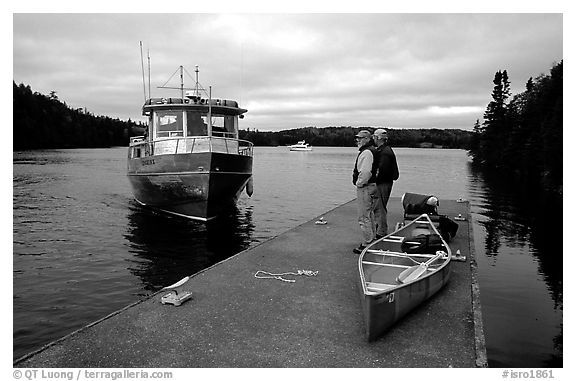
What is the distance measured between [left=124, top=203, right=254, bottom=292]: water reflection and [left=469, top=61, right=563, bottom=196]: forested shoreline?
22.7 metres

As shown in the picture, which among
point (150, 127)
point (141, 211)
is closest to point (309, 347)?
point (150, 127)

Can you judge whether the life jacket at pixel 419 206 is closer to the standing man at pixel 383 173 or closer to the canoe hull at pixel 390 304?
the standing man at pixel 383 173

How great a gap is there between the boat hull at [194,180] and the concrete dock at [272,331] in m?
8.67

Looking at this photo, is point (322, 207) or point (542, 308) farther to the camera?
point (322, 207)

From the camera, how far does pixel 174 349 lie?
4.04 meters

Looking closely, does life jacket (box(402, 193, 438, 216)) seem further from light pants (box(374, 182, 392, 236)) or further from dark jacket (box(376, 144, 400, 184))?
dark jacket (box(376, 144, 400, 184))

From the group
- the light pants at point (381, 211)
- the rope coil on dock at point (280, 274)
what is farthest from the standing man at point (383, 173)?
the rope coil on dock at point (280, 274)

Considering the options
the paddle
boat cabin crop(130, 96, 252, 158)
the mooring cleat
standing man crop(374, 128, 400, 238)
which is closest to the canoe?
the paddle

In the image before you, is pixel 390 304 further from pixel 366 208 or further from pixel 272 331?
pixel 366 208

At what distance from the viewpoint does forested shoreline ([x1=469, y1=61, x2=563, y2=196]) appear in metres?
29.2

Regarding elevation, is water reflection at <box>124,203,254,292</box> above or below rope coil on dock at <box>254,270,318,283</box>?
below

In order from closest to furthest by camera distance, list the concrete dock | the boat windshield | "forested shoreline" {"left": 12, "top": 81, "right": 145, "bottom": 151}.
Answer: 1. the concrete dock
2. the boat windshield
3. "forested shoreline" {"left": 12, "top": 81, "right": 145, "bottom": 151}

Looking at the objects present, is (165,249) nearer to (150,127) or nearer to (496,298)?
(150,127)
